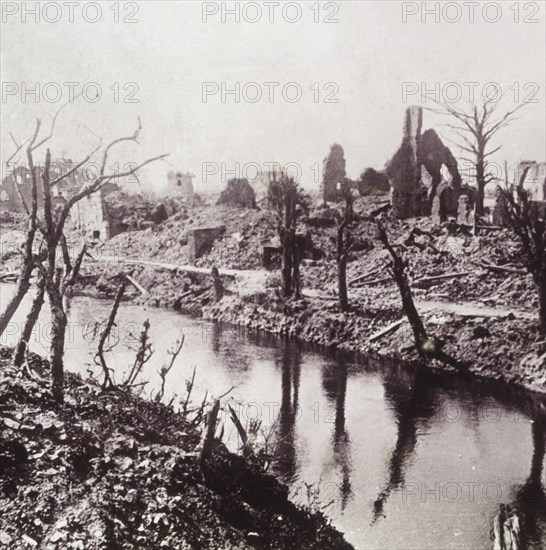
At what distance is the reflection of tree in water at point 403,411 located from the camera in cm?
1192

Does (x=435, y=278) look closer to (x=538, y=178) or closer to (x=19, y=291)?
(x=19, y=291)

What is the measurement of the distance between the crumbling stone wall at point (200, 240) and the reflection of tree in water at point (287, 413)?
19.2 m

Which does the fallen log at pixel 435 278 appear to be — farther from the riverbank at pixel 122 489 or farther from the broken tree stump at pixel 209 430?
the broken tree stump at pixel 209 430

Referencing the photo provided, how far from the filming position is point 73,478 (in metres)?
8.43

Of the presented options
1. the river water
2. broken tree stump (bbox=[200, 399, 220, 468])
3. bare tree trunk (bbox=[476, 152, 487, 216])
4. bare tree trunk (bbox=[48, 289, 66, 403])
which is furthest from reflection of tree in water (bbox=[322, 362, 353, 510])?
bare tree trunk (bbox=[476, 152, 487, 216])

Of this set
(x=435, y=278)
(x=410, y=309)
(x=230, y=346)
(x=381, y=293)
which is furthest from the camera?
(x=381, y=293)

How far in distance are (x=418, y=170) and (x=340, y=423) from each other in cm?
2708

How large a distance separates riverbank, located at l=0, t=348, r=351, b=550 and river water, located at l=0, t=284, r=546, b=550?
0.96 meters

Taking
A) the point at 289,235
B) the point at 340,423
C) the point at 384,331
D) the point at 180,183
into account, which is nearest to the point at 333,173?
the point at 289,235

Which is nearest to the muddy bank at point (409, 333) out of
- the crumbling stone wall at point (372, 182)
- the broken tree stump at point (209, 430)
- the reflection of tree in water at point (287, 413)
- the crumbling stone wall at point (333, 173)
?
the reflection of tree in water at point (287, 413)

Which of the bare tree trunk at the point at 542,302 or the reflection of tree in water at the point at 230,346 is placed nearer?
the bare tree trunk at the point at 542,302

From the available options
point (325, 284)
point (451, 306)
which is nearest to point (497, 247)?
point (451, 306)

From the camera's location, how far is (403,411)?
16406mm

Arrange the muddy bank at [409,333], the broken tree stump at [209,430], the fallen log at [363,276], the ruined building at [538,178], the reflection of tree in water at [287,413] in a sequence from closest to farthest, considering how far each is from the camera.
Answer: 1. the broken tree stump at [209,430]
2. the reflection of tree in water at [287,413]
3. the muddy bank at [409,333]
4. the fallen log at [363,276]
5. the ruined building at [538,178]
